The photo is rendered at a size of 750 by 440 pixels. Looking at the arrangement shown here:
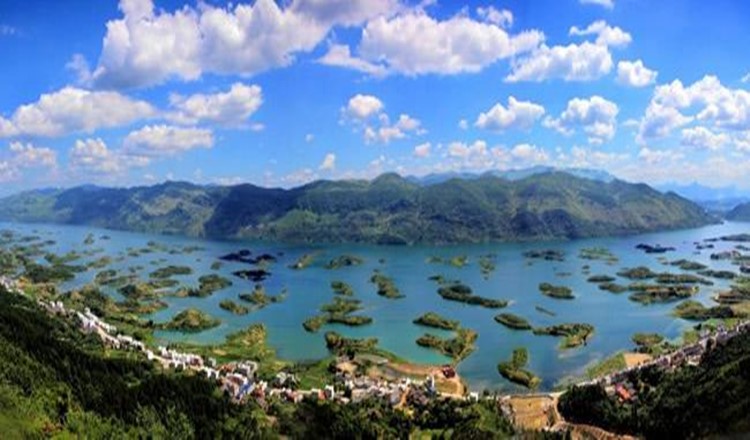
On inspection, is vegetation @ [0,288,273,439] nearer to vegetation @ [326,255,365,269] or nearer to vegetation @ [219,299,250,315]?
vegetation @ [219,299,250,315]

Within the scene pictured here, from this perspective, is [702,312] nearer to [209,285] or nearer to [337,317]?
[337,317]

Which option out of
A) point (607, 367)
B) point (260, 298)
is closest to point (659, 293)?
point (607, 367)

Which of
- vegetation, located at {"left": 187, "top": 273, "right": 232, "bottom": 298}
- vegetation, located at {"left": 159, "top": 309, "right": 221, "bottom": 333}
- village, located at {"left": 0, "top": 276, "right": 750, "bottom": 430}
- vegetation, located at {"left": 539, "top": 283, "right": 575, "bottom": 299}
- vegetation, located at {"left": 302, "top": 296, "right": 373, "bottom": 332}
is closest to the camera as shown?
village, located at {"left": 0, "top": 276, "right": 750, "bottom": 430}

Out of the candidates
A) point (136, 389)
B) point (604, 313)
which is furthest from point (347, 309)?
point (136, 389)

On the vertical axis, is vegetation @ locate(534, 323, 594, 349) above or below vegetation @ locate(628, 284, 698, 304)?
below

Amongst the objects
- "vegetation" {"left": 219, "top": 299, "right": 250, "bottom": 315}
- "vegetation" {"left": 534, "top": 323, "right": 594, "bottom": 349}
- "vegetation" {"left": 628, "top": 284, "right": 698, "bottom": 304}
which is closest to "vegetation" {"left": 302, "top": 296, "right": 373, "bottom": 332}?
"vegetation" {"left": 219, "top": 299, "right": 250, "bottom": 315}

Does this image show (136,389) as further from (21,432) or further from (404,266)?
(404,266)
